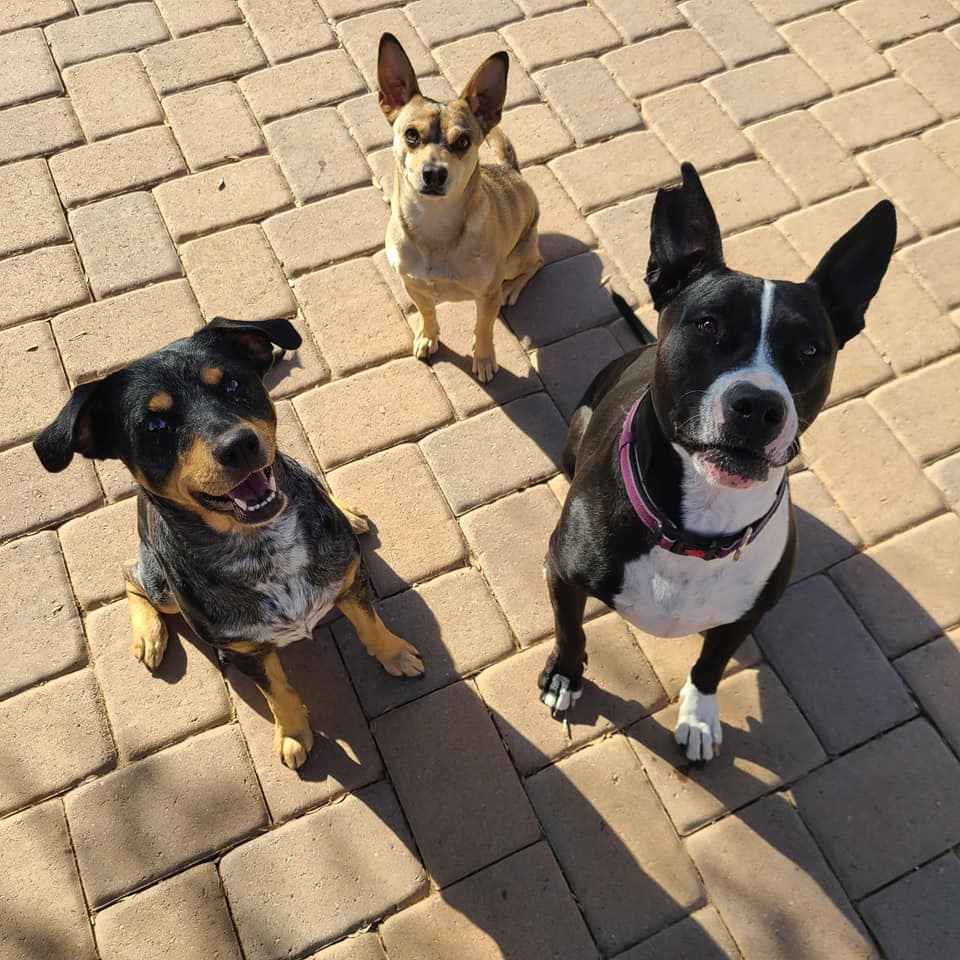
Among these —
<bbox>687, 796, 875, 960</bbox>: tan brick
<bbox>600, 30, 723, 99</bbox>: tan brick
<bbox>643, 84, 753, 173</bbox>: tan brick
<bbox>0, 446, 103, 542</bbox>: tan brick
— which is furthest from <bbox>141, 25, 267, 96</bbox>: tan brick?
<bbox>687, 796, 875, 960</bbox>: tan brick

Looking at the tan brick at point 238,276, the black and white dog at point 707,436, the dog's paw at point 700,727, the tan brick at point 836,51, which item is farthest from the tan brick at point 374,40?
the dog's paw at point 700,727

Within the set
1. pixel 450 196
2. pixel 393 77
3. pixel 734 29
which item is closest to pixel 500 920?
pixel 450 196

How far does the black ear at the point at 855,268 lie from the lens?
2705mm

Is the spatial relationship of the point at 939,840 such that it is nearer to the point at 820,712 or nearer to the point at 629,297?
the point at 820,712

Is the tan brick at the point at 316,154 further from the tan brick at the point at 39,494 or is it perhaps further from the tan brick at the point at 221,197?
the tan brick at the point at 39,494

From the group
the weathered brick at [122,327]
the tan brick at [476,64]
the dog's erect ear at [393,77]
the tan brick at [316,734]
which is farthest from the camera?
the tan brick at [476,64]

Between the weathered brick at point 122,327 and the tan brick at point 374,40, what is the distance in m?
2.07

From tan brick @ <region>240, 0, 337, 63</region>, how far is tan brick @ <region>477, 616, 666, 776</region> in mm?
4453

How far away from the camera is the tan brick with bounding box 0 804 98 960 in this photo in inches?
138

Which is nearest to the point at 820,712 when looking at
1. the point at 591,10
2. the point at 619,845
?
the point at 619,845

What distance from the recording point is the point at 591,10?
615 cm

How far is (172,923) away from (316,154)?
14.4 feet

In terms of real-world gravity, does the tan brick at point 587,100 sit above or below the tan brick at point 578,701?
above

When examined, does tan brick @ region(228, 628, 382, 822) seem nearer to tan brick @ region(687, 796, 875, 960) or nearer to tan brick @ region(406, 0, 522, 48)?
tan brick @ region(687, 796, 875, 960)
